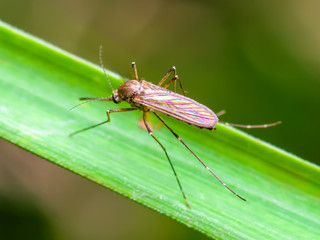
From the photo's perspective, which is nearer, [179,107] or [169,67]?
[179,107]

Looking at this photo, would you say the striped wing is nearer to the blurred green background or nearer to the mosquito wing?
the mosquito wing

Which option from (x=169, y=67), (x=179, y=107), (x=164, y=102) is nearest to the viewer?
(x=179, y=107)

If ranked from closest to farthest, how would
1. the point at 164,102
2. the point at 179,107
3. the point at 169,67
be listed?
the point at 179,107 → the point at 164,102 → the point at 169,67

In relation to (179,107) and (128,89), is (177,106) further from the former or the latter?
(128,89)

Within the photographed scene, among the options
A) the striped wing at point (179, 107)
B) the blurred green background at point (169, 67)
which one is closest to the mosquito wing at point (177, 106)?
the striped wing at point (179, 107)

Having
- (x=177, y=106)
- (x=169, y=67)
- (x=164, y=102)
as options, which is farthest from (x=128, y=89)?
(x=169, y=67)

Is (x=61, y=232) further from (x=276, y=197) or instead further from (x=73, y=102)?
(x=276, y=197)

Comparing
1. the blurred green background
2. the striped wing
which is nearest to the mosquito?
the striped wing

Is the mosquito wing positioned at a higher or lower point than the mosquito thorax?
higher

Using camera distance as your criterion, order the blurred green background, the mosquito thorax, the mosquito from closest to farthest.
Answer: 1. the mosquito
2. the mosquito thorax
3. the blurred green background
